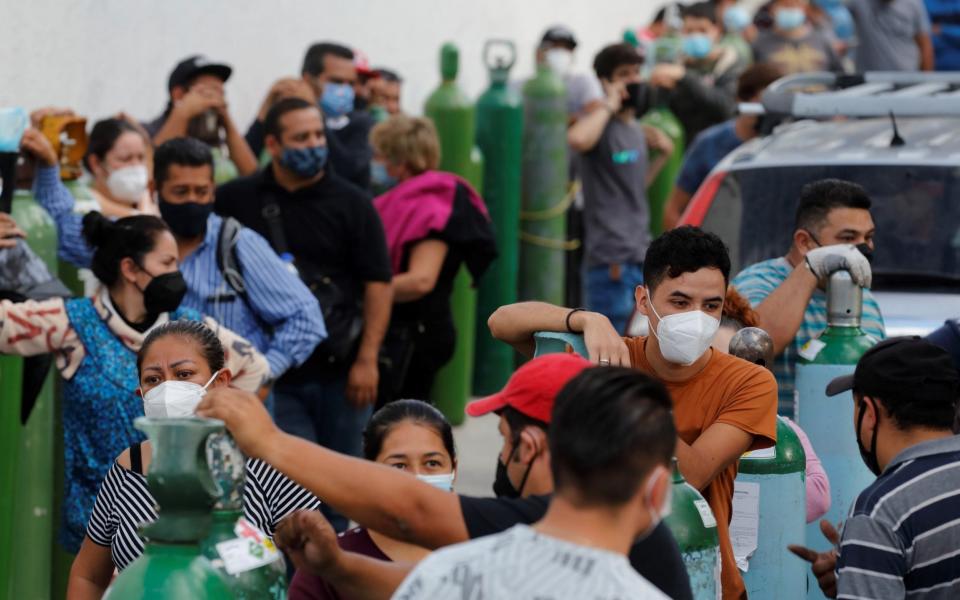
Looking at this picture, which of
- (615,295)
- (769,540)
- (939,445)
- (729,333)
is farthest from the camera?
(615,295)

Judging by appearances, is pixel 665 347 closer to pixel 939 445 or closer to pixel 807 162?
pixel 939 445

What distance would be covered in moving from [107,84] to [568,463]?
6775 mm

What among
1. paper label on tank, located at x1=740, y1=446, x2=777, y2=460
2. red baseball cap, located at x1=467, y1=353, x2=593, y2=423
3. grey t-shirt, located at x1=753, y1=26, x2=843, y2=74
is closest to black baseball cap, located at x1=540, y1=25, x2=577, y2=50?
grey t-shirt, located at x1=753, y1=26, x2=843, y2=74

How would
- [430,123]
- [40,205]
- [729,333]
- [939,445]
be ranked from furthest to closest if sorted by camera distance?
[430,123] < [40,205] < [729,333] < [939,445]

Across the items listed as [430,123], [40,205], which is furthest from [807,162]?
[40,205]

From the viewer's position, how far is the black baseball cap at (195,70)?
8.18m

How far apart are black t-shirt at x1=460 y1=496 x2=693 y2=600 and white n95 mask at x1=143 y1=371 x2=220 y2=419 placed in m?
1.15

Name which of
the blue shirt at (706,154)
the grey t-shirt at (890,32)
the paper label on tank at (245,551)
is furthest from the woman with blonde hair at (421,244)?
the grey t-shirt at (890,32)

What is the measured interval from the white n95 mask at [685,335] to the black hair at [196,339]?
1.09m

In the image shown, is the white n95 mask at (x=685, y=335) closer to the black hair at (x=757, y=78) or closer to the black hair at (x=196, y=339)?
the black hair at (x=196, y=339)

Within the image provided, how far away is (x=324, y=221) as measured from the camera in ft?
23.2

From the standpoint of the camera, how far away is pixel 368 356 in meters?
7.21

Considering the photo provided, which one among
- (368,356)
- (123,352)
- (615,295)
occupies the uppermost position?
(123,352)

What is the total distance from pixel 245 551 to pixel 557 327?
124 cm
